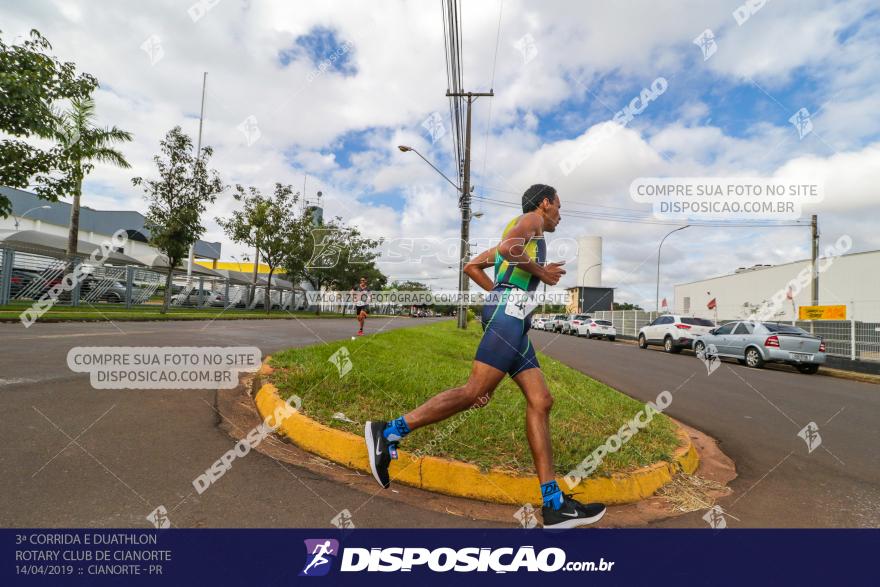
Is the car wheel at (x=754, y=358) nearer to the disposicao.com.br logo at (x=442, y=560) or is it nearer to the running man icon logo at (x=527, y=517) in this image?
the running man icon logo at (x=527, y=517)

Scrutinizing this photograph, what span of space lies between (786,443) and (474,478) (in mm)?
3781

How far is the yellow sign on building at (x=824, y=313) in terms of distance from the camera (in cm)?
1420

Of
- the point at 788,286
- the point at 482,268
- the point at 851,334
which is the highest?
the point at 788,286

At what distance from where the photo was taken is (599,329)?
101 feet

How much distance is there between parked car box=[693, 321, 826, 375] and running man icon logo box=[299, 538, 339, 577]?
14.7m

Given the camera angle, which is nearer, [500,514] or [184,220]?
[500,514]

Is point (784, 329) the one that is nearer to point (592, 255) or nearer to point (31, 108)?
point (31, 108)

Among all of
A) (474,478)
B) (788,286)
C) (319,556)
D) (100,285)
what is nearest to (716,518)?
(474,478)

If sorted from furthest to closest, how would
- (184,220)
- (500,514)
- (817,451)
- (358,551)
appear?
(184,220), (817,451), (500,514), (358,551)

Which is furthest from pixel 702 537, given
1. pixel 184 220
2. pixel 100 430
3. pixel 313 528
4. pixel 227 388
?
pixel 184 220

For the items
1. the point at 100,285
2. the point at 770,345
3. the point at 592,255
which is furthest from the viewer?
the point at 592,255

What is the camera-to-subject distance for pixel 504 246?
2.62m

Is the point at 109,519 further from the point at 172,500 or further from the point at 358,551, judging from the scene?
the point at 358,551

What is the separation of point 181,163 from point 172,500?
20365 mm
